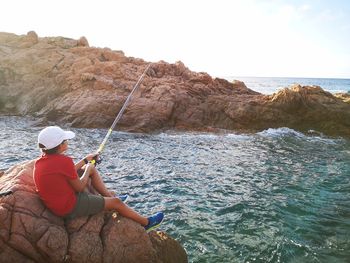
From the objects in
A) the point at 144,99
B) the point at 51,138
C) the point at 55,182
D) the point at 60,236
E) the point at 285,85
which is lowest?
the point at 285,85

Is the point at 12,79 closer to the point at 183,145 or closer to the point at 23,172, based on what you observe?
the point at 183,145

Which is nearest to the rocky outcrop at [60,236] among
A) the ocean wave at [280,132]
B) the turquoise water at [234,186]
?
the turquoise water at [234,186]

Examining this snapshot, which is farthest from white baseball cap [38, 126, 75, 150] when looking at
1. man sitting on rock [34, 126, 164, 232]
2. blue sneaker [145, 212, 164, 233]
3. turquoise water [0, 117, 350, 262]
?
turquoise water [0, 117, 350, 262]

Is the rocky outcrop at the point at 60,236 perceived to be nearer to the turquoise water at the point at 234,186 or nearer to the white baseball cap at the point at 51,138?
the white baseball cap at the point at 51,138

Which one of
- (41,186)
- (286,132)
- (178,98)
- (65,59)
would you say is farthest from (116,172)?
(65,59)

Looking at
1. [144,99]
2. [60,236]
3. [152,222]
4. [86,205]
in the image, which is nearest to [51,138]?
[86,205]

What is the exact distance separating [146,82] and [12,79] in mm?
9780

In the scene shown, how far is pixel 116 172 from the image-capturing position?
11.6 m

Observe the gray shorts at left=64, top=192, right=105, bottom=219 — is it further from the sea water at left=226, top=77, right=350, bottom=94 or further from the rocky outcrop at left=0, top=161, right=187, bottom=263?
the sea water at left=226, top=77, right=350, bottom=94

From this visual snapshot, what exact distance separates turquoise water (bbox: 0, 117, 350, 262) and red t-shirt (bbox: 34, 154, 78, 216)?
2.85 m

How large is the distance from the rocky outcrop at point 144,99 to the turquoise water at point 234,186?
2008mm

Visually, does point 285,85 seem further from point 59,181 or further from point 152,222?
point 59,181

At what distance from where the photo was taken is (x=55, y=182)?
197 inches

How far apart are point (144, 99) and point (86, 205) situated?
15463mm
